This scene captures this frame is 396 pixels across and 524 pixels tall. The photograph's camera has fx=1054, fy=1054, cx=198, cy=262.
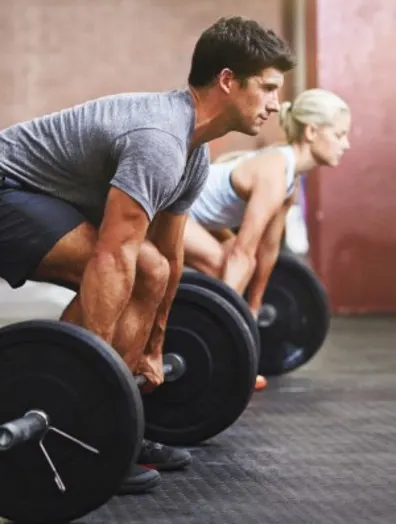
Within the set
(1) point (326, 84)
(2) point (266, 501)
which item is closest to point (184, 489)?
(2) point (266, 501)

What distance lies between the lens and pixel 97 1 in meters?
6.22

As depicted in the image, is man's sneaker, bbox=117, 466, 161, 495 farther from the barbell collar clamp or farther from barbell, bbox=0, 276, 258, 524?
the barbell collar clamp

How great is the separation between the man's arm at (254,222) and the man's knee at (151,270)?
108cm

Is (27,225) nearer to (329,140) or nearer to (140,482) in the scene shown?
(140,482)

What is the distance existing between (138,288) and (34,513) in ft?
1.62

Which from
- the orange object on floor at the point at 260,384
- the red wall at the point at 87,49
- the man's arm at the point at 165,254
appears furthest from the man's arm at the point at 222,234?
the red wall at the point at 87,49

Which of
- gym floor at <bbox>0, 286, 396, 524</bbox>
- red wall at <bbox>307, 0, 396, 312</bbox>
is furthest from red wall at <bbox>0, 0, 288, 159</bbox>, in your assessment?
gym floor at <bbox>0, 286, 396, 524</bbox>

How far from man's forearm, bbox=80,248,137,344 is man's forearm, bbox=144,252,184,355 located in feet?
1.17

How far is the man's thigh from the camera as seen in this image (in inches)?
71.8

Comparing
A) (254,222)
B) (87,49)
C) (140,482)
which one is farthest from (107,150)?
(87,49)

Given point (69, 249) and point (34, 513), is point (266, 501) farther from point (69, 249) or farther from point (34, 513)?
point (69, 249)

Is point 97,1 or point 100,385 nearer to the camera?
point 100,385

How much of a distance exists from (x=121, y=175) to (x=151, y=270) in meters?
0.27

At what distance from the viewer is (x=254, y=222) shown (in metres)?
3.01
